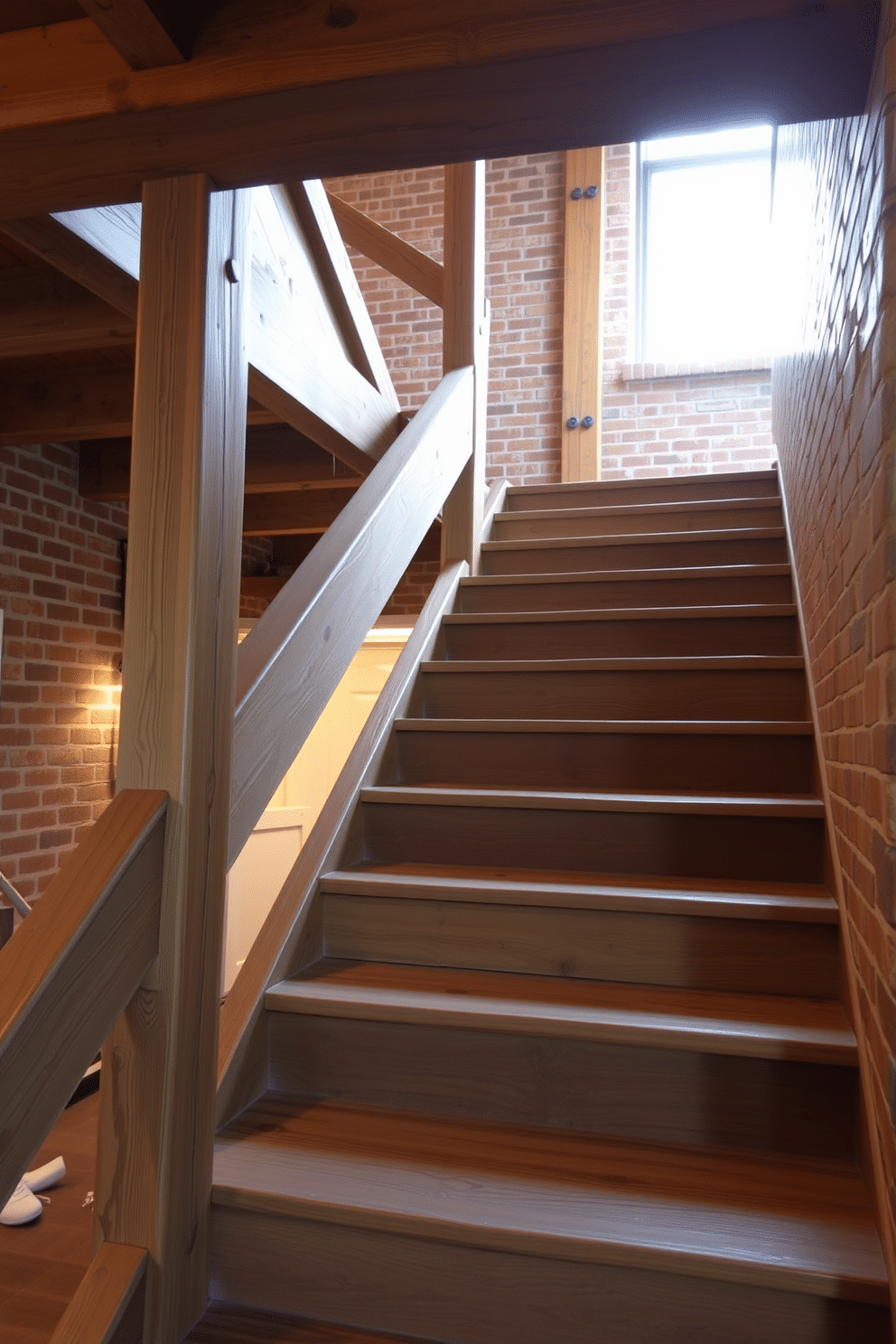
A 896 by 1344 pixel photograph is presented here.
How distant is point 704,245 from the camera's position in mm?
5680

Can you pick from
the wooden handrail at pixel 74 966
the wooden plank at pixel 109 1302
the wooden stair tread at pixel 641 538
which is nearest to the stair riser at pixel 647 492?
the wooden stair tread at pixel 641 538

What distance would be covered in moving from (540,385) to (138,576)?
4.45 metres

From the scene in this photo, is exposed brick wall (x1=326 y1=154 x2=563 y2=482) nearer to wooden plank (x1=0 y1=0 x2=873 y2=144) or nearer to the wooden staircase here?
the wooden staircase

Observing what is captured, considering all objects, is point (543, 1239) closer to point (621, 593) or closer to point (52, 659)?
point (621, 593)

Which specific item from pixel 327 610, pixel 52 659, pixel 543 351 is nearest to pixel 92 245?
pixel 327 610

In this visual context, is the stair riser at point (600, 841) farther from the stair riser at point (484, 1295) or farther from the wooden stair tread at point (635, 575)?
the wooden stair tread at point (635, 575)

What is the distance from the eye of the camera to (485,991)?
76.0 inches

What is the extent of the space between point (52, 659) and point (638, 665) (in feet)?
7.73

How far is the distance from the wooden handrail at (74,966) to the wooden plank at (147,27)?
1.00 metres

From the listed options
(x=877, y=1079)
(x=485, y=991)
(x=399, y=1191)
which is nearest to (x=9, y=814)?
(x=485, y=991)

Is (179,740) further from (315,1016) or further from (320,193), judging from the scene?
(320,193)

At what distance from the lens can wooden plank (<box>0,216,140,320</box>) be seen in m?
1.84

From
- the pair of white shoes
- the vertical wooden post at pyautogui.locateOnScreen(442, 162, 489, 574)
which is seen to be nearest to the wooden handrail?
the pair of white shoes

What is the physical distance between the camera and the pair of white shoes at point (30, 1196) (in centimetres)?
273
